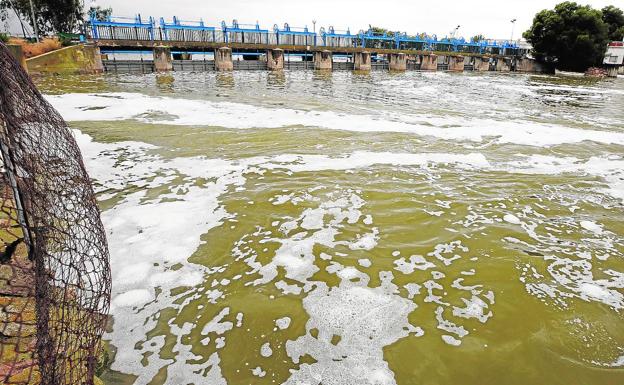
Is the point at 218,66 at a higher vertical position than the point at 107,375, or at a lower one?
higher

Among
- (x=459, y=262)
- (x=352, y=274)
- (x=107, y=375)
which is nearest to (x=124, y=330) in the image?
(x=107, y=375)

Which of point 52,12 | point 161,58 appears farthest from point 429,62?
point 52,12

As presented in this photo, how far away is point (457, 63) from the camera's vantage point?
150 feet

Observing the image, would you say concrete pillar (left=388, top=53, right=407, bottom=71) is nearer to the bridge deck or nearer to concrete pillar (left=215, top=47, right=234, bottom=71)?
the bridge deck

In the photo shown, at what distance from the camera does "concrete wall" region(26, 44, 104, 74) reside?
67.2ft

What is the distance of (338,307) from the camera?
3.07m

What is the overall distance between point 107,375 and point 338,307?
1.78 metres

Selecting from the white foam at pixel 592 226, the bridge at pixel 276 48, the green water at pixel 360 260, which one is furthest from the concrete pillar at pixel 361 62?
the white foam at pixel 592 226

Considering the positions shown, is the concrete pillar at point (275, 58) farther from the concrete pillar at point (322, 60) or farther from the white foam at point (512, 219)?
the white foam at point (512, 219)

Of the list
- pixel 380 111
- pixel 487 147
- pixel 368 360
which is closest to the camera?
Result: pixel 368 360

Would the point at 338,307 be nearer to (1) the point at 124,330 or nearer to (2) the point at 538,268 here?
(1) the point at 124,330

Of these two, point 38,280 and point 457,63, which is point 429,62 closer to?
point 457,63

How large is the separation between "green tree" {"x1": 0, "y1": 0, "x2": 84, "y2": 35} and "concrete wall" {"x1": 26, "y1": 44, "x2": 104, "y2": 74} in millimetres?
17385

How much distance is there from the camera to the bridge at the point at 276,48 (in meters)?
27.7
